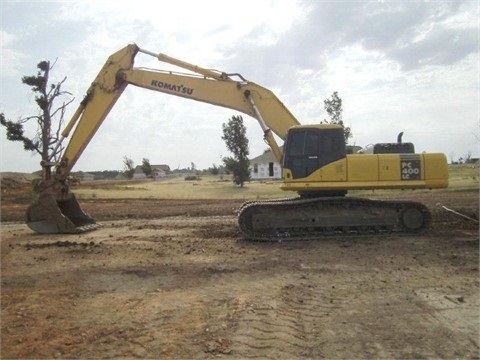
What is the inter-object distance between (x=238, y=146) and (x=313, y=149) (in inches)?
1330

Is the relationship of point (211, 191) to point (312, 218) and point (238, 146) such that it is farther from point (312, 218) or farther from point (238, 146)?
point (312, 218)

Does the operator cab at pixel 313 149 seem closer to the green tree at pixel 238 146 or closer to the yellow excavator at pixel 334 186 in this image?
the yellow excavator at pixel 334 186

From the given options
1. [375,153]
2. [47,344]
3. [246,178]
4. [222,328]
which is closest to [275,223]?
[375,153]

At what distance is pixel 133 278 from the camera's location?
27.7 feet

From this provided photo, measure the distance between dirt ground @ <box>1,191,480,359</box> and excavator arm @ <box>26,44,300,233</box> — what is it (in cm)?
191

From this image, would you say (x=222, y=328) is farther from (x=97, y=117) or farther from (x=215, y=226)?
(x=97, y=117)

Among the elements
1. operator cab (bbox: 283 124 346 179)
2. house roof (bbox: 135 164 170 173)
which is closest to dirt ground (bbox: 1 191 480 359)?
operator cab (bbox: 283 124 346 179)

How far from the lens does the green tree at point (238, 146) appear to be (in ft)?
151

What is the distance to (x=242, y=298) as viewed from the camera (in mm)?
6969

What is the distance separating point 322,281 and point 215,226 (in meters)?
7.31

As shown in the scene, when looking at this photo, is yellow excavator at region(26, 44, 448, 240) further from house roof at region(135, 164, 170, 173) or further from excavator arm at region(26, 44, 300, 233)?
house roof at region(135, 164, 170, 173)

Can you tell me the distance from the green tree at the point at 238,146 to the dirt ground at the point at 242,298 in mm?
33646

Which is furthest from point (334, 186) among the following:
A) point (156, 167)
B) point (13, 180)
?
point (156, 167)

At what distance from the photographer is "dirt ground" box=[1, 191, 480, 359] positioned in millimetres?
5359
